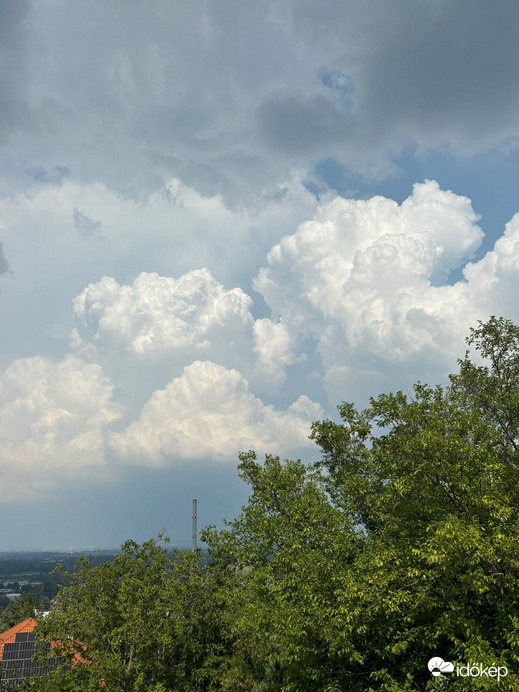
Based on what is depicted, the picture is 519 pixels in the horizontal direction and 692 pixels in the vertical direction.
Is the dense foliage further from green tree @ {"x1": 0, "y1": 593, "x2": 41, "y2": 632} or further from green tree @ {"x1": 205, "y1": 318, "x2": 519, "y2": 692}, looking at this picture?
green tree @ {"x1": 0, "y1": 593, "x2": 41, "y2": 632}

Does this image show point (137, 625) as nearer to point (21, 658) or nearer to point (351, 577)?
point (351, 577)

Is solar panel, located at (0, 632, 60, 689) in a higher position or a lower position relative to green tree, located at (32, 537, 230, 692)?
lower

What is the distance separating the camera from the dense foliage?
1343cm

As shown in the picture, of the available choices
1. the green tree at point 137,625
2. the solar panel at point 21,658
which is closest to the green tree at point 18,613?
the solar panel at point 21,658

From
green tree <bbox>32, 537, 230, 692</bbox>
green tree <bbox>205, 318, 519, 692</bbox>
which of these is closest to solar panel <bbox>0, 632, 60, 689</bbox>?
green tree <bbox>32, 537, 230, 692</bbox>

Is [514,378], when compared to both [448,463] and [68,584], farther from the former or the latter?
[68,584]

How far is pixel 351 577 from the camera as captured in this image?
48.5 ft

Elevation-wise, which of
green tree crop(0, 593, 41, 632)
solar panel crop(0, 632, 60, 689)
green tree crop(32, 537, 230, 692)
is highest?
green tree crop(32, 537, 230, 692)

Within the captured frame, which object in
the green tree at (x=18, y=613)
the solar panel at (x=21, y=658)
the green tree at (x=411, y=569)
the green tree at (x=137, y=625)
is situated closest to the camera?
the green tree at (x=411, y=569)

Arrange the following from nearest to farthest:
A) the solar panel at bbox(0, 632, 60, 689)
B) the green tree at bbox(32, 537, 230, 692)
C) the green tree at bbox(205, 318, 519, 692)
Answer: the green tree at bbox(205, 318, 519, 692), the green tree at bbox(32, 537, 230, 692), the solar panel at bbox(0, 632, 60, 689)

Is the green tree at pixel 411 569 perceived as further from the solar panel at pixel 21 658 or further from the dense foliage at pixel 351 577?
the solar panel at pixel 21 658

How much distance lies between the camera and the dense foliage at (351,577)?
13.4 m

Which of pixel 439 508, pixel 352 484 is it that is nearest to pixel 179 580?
pixel 352 484

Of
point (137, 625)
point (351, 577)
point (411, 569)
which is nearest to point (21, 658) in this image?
point (137, 625)
